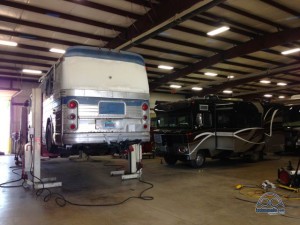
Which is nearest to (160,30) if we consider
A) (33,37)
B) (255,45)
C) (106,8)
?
A: (106,8)

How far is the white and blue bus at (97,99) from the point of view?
17.0ft

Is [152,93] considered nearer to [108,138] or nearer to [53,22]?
[53,22]

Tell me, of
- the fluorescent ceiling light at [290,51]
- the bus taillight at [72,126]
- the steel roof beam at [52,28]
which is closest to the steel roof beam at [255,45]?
the fluorescent ceiling light at [290,51]

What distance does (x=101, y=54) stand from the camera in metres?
5.71

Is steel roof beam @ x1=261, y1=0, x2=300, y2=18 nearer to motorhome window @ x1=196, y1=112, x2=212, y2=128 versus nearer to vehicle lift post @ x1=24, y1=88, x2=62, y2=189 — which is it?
motorhome window @ x1=196, y1=112, x2=212, y2=128

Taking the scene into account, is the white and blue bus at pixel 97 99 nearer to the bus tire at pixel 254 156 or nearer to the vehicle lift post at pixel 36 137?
the vehicle lift post at pixel 36 137

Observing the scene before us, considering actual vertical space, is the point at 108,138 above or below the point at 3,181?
above

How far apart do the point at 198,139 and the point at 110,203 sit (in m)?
4.49

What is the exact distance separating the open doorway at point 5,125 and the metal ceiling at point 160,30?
2.16m

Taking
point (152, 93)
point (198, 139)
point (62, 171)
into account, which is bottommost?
point (62, 171)

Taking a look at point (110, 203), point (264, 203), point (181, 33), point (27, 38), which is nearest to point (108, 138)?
point (110, 203)

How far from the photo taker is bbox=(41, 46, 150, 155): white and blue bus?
5.19m

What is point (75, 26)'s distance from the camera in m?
9.05

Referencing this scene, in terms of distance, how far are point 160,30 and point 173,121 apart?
9.87 feet
